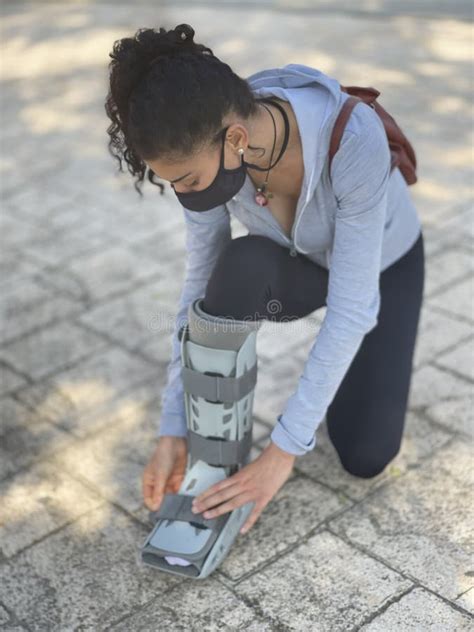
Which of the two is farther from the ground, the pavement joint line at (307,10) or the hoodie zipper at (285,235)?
the hoodie zipper at (285,235)

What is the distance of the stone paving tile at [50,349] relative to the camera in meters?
3.24

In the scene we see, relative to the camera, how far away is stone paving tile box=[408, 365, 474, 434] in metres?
2.69

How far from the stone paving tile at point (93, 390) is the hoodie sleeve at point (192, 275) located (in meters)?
0.56

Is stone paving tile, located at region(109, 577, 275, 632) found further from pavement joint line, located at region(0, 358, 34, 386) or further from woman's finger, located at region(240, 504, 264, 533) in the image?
pavement joint line, located at region(0, 358, 34, 386)

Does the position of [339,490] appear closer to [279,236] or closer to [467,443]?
[467,443]

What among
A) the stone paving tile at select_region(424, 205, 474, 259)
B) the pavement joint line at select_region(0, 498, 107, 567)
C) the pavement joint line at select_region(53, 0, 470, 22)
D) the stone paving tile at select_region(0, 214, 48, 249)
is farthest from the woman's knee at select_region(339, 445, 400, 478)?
the pavement joint line at select_region(53, 0, 470, 22)

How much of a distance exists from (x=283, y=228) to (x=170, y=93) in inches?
22.8

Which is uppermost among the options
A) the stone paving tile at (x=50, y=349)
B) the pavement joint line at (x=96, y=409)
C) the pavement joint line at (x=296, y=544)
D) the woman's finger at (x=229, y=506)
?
the woman's finger at (x=229, y=506)

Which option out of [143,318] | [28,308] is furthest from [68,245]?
[143,318]

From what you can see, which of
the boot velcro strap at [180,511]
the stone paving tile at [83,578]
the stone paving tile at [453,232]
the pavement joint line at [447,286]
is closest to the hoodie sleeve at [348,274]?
the boot velcro strap at [180,511]

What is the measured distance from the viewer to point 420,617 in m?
2.01

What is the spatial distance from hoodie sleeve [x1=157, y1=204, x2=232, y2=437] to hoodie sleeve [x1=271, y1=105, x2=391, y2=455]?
34 cm

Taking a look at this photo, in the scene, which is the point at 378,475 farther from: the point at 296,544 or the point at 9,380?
the point at 9,380

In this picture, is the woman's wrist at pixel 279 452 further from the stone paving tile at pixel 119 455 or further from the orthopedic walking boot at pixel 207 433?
the stone paving tile at pixel 119 455
